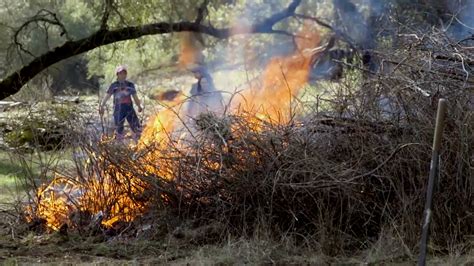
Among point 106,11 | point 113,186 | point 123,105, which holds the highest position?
point 106,11

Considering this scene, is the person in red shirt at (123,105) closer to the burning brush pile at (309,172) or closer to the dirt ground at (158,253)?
the burning brush pile at (309,172)

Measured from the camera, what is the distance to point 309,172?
272 inches

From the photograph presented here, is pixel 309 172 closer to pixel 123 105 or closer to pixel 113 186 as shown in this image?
pixel 113 186

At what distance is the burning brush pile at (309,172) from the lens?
679cm

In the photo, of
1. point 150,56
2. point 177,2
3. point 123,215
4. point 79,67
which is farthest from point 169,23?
point 79,67

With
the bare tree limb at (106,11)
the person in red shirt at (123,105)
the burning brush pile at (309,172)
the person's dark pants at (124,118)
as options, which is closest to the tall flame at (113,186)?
the burning brush pile at (309,172)

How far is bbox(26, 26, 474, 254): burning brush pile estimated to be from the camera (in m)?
6.79

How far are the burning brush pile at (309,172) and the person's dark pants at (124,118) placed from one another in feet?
1.25

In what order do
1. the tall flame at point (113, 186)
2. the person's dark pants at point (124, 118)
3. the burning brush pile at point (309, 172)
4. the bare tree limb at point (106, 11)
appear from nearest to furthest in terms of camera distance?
the burning brush pile at point (309, 172) → the tall flame at point (113, 186) → the person's dark pants at point (124, 118) → the bare tree limb at point (106, 11)

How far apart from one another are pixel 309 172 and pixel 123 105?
3.66m

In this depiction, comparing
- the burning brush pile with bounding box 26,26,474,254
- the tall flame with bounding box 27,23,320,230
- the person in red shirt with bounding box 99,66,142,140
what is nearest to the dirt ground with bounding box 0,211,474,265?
the burning brush pile with bounding box 26,26,474,254

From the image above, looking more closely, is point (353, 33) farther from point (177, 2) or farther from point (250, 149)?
point (250, 149)

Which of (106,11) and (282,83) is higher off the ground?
(106,11)

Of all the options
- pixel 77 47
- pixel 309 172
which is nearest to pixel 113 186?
pixel 309 172
